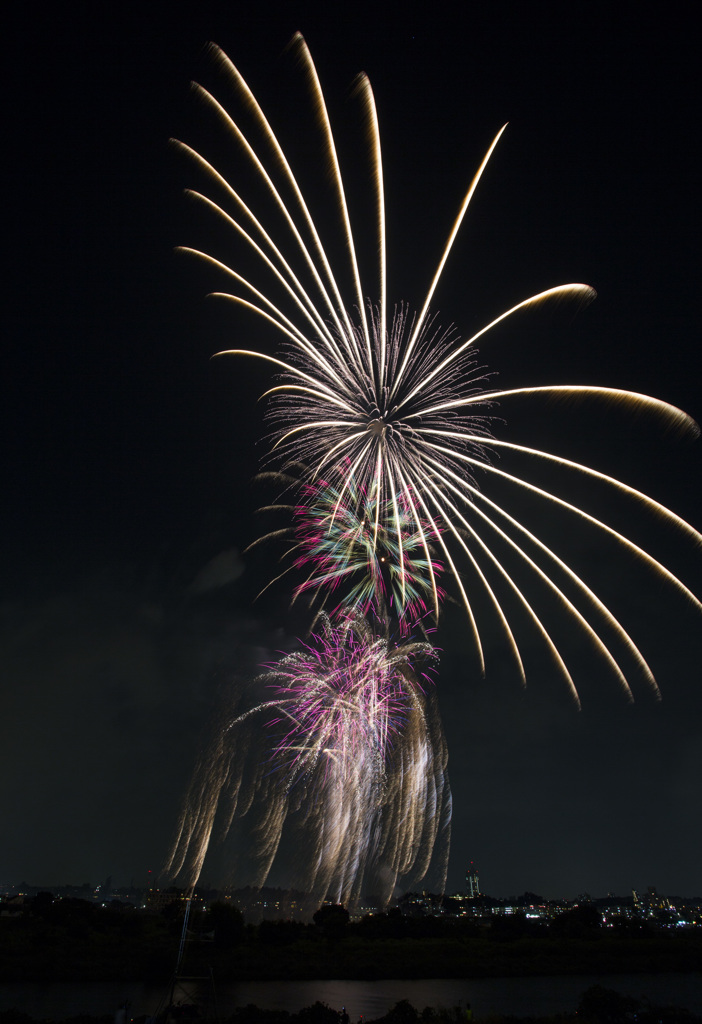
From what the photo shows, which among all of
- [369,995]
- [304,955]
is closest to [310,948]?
[304,955]

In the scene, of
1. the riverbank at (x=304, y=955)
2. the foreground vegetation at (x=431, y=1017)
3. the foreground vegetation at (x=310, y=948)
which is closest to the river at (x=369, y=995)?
the riverbank at (x=304, y=955)

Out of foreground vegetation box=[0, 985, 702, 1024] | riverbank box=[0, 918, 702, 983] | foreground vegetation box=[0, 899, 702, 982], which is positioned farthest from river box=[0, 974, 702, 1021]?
foreground vegetation box=[0, 985, 702, 1024]

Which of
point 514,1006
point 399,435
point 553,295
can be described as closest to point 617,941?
point 514,1006

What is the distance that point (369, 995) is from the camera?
36.2 meters

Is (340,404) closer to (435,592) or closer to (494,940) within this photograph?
(435,592)

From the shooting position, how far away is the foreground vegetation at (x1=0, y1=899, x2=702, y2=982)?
40.7 m

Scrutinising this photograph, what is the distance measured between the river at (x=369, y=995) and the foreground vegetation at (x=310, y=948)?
5.31 ft

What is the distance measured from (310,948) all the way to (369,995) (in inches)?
494

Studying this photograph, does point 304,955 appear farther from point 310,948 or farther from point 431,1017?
point 431,1017

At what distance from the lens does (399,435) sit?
24734 millimetres

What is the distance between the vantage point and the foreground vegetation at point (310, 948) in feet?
133

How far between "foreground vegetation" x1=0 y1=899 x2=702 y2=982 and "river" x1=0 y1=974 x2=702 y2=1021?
162 centimetres

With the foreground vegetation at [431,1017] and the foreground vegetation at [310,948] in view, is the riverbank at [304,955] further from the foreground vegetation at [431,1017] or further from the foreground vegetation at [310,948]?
the foreground vegetation at [431,1017]

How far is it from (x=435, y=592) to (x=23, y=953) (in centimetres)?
3552
